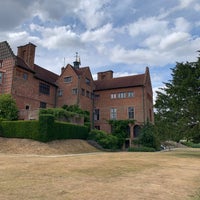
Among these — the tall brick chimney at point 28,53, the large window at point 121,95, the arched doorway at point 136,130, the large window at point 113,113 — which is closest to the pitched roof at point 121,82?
the large window at point 121,95

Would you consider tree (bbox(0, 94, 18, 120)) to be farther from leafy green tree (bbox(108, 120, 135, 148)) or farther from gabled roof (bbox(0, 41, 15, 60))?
leafy green tree (bbox(108, 120, 135, 148))

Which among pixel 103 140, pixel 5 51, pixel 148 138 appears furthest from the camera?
pixel 148 138

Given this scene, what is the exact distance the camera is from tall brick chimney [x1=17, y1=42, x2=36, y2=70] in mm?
38688

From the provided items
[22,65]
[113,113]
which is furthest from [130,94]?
[22,65]

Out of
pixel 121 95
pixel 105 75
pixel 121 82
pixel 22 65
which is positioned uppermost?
pixel 105 75

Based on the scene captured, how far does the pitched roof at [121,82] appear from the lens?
1724 inches

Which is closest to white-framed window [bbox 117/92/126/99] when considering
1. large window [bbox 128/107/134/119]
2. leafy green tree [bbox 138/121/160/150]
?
large window [bbox 128/107/134/119]

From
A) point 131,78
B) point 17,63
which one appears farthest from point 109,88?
point 17,63

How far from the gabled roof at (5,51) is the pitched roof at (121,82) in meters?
18.7

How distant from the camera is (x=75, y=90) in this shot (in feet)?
138

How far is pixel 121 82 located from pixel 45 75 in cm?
1513

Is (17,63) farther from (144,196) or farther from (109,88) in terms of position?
(144,196)

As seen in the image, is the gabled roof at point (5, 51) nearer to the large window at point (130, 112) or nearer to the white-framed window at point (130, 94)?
the white-framed window at point (130, 94)

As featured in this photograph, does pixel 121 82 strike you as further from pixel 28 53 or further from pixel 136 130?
pixel 28 53
